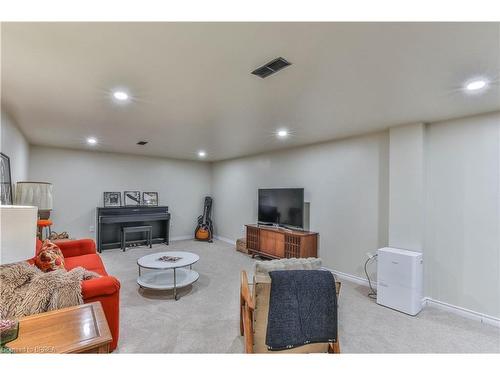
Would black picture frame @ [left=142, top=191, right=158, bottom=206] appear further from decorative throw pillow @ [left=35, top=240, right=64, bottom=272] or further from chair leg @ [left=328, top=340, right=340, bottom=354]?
chair leg @ [left=328, top=340, right=340, bottom=354]

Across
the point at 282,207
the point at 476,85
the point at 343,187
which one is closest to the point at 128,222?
the point at 282,207

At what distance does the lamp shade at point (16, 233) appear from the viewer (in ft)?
3.36

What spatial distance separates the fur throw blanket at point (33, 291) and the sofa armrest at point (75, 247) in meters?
1.98

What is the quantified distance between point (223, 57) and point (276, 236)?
361 cm

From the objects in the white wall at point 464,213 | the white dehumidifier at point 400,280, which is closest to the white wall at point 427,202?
the white wall at point 464,213

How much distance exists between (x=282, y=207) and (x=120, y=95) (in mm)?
3426

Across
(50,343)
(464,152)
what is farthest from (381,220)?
(50,343)

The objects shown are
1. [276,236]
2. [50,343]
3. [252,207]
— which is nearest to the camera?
[50,343]

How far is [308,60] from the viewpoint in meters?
1.73

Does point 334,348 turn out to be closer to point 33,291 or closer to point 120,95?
point 33,291

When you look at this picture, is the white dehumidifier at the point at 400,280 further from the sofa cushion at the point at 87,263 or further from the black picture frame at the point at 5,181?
the black picture frame at the point at 5,181

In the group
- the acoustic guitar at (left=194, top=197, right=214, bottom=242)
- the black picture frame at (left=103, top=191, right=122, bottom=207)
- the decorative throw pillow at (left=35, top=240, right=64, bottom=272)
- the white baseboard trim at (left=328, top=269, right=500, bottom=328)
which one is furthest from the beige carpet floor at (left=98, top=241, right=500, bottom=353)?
the acoustic guitar at (left=194, top=197, right=214, bottom=242)

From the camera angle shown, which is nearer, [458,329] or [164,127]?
[458,329]
